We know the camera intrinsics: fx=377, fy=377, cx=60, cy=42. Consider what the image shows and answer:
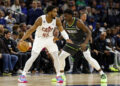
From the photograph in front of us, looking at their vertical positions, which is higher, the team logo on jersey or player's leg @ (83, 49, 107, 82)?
the team logo on jersey

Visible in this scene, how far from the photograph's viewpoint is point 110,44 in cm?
1664

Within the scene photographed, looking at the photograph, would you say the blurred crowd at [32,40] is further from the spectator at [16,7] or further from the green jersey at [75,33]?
the green jersey at [75,33]

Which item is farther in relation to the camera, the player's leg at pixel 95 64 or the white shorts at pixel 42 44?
the player's leg at pixel 95 64

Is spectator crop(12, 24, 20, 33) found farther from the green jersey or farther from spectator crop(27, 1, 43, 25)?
the green jersey

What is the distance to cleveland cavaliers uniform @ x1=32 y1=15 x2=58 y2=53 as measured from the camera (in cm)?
977

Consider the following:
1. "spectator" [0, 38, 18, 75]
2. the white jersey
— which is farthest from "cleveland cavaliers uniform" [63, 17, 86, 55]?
"spectator" [0, 38, 18, 75]

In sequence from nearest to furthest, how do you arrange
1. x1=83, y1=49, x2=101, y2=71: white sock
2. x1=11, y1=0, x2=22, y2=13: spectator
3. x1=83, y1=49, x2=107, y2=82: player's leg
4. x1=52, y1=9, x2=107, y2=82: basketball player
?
x1=52, y1=9, x2=107, y2=82: basketball player
x1=83, y1=49, x2=107, y2=82: player's leg
x1=83, y1=49, x2=101, y2=71: white sock
x1=11, y1=0, x2=22, y2=13: spectator

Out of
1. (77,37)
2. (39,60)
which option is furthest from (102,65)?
(77,37)

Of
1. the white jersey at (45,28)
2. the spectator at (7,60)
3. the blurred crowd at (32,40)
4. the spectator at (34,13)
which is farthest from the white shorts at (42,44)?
the spectator at (34,13)

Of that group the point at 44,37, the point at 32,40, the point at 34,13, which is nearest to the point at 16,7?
the point at 34,13

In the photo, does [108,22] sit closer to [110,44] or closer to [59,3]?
[59,3]

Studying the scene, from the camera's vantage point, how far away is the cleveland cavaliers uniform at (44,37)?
9773mm

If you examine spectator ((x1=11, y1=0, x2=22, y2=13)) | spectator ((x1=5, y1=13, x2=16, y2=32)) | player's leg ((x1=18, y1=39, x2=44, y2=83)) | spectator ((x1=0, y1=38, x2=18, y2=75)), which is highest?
spectator ((x1=11, y1=0, x2=22, y2=13))

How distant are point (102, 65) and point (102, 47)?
83 cm
